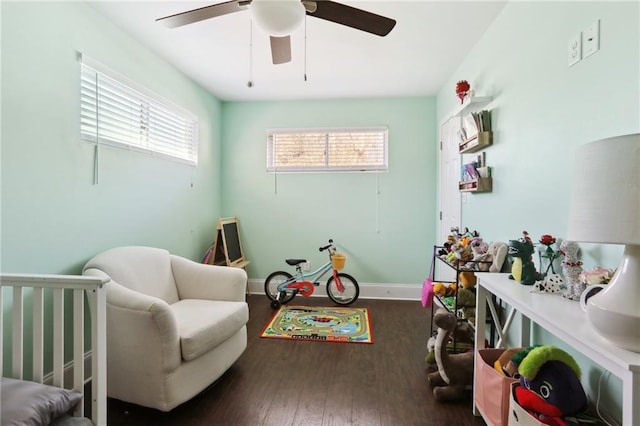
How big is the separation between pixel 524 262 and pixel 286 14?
163 centimetres

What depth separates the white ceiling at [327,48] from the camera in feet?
6.77

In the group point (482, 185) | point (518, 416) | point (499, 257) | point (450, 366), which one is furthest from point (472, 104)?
point (518, 416)

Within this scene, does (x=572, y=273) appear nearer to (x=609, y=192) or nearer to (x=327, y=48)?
(x=609, y=192)

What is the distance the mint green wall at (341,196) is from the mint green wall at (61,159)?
1304 mm

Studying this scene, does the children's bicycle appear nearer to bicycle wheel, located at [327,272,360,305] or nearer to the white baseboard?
bicycle wheel, located at [327,272,360,305]

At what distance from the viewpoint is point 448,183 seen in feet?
10.5

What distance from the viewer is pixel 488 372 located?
1.46 m

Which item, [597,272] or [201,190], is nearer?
[597,272]

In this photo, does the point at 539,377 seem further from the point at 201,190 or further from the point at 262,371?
the point at 201,190

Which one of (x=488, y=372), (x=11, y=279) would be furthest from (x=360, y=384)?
(x=11, y=279)

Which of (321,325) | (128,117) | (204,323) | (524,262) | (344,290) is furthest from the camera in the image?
(344,290)

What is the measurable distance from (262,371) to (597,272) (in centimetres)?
195

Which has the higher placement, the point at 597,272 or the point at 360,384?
the point at 597,272

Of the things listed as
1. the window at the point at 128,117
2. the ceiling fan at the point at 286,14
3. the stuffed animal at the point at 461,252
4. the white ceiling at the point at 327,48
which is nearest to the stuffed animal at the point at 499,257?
the stuffed animal at the point at 461,252
